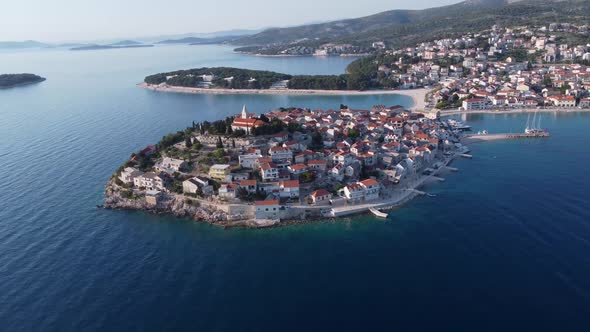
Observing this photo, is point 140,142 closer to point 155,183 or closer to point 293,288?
point 155,183

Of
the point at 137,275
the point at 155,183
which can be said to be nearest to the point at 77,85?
the point at 155,183

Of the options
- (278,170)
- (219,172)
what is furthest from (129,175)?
(278,170)

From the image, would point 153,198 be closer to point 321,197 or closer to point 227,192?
point 227,192

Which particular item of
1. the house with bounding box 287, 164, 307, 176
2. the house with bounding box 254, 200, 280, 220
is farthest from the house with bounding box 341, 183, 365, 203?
the house with bounding box 254, 200, 280, 220

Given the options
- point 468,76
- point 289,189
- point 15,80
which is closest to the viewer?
point 289,189

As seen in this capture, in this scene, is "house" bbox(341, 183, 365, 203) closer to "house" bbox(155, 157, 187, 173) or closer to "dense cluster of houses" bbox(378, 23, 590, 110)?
"house" bbox(155, 157, 187, 173)

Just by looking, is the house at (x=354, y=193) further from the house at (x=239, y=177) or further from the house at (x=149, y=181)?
the house at (x=149, y=181)
